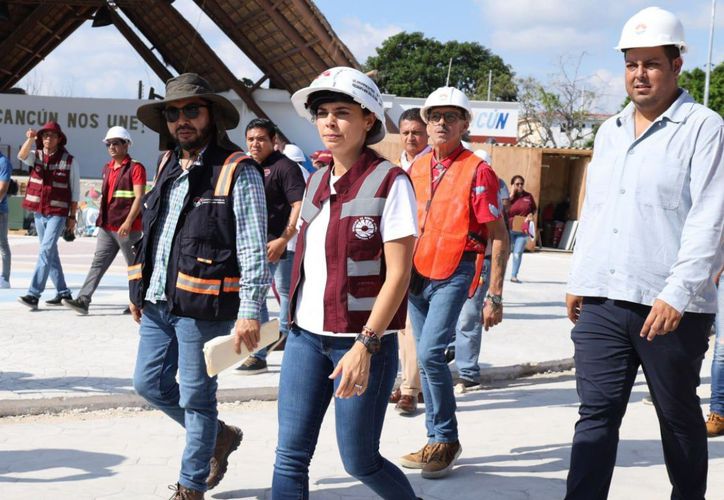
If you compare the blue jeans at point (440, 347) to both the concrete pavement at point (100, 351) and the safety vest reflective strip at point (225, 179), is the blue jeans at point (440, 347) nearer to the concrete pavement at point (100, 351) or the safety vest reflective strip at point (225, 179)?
the safety vest reflective strip at point (225, 179)

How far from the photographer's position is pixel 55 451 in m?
5.08

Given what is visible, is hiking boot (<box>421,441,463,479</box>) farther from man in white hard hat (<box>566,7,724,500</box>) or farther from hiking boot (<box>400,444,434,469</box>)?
man in white hard hat (<box>566,7,724,500</box>)

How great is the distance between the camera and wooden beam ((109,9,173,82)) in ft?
88.8

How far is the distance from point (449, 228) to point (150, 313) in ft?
6.12

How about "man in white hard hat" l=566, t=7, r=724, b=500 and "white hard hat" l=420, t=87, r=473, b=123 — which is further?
"white hard hat" l=420, t=87, r=473, b=123

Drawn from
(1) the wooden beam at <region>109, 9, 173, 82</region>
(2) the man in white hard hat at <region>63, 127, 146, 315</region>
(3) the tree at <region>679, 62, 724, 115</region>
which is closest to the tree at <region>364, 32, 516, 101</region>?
(3) the tree at <region>679, 62, 724, 115</region>

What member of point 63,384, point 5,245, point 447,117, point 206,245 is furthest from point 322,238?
point 5,245

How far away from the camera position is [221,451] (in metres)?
4.42

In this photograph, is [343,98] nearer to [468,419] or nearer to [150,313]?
[150,313]

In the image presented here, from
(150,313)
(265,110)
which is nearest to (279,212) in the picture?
(150,313)

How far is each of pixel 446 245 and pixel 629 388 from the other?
Result: 175cm

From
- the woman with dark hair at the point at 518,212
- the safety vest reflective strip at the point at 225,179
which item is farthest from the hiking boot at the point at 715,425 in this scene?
the woman with dark hair at the point at 518,212

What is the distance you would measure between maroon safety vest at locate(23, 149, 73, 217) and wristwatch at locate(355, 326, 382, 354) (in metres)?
7.59

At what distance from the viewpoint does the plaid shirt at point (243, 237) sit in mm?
3850
